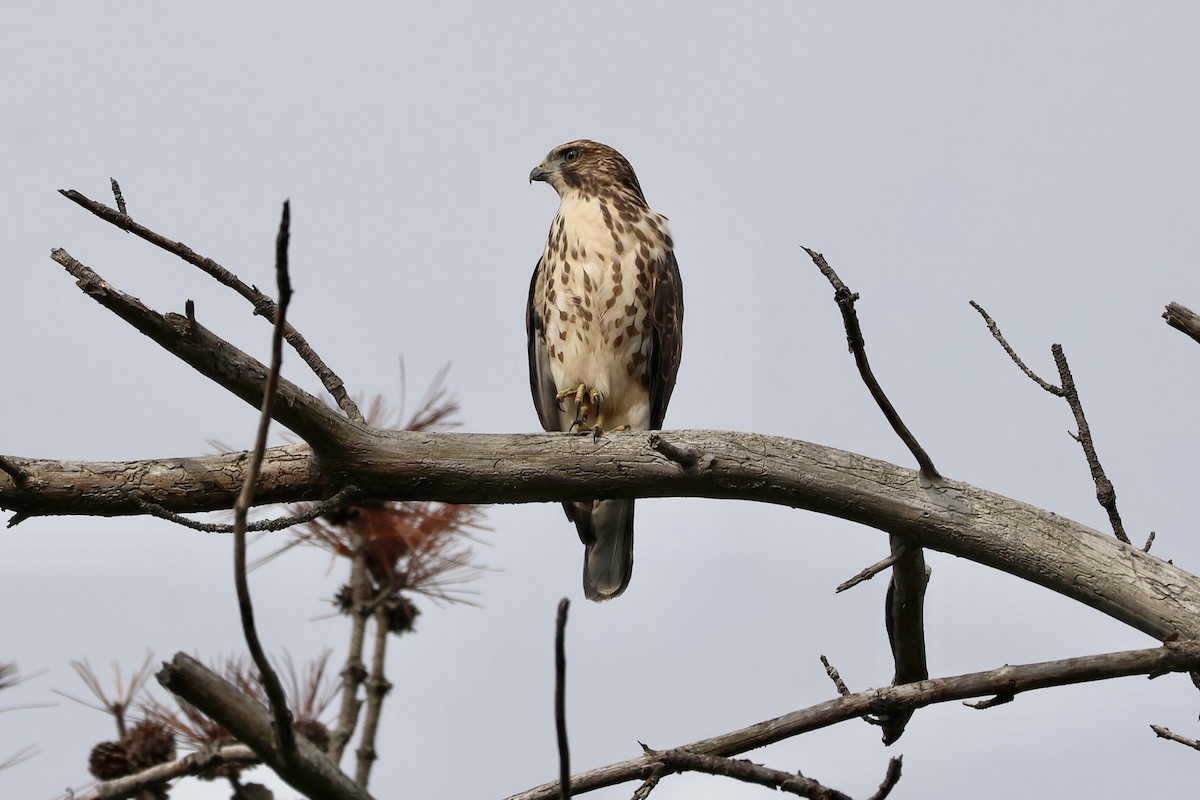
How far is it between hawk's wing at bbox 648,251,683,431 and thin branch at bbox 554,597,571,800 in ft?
10.7

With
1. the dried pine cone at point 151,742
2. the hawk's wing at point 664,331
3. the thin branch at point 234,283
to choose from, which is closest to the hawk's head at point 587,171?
the hawk's wing at point 664,331

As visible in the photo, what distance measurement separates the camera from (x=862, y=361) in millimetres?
2475

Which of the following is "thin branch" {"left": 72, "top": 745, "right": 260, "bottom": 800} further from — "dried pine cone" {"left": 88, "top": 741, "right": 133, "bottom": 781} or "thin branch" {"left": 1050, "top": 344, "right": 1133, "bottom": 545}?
"thin branch" {"left": 1050, "top": 344, "right": 1133, "bottom": 545}

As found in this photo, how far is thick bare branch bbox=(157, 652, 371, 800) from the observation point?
1.29 metres

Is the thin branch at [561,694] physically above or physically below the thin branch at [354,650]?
below

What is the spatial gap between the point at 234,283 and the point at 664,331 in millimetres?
2078

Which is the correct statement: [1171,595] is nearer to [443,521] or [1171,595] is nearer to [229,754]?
[229,754]

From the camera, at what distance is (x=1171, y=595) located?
2.65 m

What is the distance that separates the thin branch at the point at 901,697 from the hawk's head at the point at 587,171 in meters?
3.01

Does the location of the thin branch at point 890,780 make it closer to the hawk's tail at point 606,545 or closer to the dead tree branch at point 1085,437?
the dead tree branch at point 1085,437

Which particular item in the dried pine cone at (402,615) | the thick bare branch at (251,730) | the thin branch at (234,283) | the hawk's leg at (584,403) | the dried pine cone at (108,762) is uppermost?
the hawk's leg at (584,403)

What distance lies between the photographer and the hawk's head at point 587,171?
504 centimetres

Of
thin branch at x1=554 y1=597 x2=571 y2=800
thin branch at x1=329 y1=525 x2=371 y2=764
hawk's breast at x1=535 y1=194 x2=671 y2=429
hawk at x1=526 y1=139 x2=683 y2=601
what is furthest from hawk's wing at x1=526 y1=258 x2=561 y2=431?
thin branch at x1=554 y1=597 x2=571 y2=800

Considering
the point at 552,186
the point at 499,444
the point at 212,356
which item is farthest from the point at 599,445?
the point at 552,186
